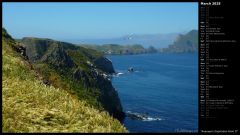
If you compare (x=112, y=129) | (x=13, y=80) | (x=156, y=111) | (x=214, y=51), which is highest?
(x=214, y=51)

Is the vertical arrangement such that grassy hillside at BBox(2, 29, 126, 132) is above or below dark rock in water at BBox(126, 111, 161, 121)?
above

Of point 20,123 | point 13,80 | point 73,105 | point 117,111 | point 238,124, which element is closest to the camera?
point 20,123

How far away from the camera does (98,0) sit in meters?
Answer: 9.76

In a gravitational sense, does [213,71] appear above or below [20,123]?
above

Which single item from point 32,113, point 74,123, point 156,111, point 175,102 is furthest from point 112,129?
point 175,102

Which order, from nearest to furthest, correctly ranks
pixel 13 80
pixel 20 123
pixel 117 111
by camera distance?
pixel 20 123
pixel 13 80
pixel 117 111

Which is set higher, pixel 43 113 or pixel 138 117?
pixel 43 113

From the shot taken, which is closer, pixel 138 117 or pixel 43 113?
pixel 43 113

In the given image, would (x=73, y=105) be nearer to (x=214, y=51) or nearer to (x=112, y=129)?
(x=112, y=129)

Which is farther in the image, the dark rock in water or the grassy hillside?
the dark rock in water

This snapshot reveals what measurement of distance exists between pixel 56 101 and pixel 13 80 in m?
1.42

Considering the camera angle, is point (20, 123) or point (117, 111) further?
point (117, 111)

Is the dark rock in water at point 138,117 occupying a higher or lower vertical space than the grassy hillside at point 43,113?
lower

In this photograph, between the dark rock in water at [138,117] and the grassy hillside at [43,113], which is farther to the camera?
the dark rock in water at [138,117]
